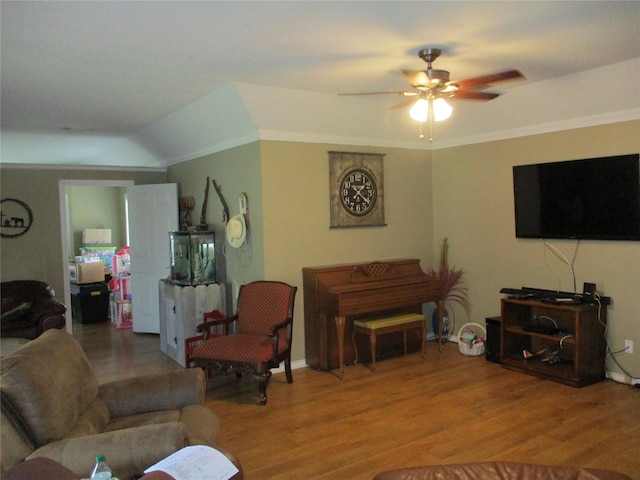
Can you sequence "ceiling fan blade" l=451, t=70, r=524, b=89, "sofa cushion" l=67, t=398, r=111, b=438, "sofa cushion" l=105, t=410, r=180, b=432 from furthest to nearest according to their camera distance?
"ceiling fan blade" l=451, t=70, r=524, b=89 < "sofa cushion" l=105, t=410, r=180, b=432 < "sofa cushion" l=67, t=398, r=111, b=438

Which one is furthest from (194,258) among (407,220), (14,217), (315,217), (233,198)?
(14,217)

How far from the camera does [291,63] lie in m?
3.63

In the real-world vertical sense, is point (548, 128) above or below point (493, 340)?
above

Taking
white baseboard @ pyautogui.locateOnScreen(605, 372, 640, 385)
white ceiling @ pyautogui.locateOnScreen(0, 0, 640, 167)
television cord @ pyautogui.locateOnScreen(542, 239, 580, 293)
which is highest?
white ceiling @ pyautogui.locateOnScreen(0, 0, 640, 167)

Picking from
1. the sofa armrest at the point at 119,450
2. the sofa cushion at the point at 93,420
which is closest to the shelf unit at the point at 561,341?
the sofa armrest at the point at 119,450

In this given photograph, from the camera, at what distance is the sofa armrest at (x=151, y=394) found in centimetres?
279

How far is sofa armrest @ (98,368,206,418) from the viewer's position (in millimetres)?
2791

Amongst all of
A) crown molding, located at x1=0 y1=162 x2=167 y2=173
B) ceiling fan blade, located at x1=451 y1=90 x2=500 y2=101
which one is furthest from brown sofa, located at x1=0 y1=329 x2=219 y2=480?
crown molding, located at x1=0 y1=162 x2=167 y2=173

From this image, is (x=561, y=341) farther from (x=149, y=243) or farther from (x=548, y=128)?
(x=149, y=243)

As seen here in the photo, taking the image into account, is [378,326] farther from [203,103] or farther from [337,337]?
[203,103]

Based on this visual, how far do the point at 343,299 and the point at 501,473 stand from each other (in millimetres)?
2767

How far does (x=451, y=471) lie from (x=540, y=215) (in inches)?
138

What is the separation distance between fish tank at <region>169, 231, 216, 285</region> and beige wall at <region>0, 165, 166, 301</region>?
1.96m

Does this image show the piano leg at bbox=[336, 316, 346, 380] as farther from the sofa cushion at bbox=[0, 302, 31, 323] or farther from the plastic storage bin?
the plastic storage bin
